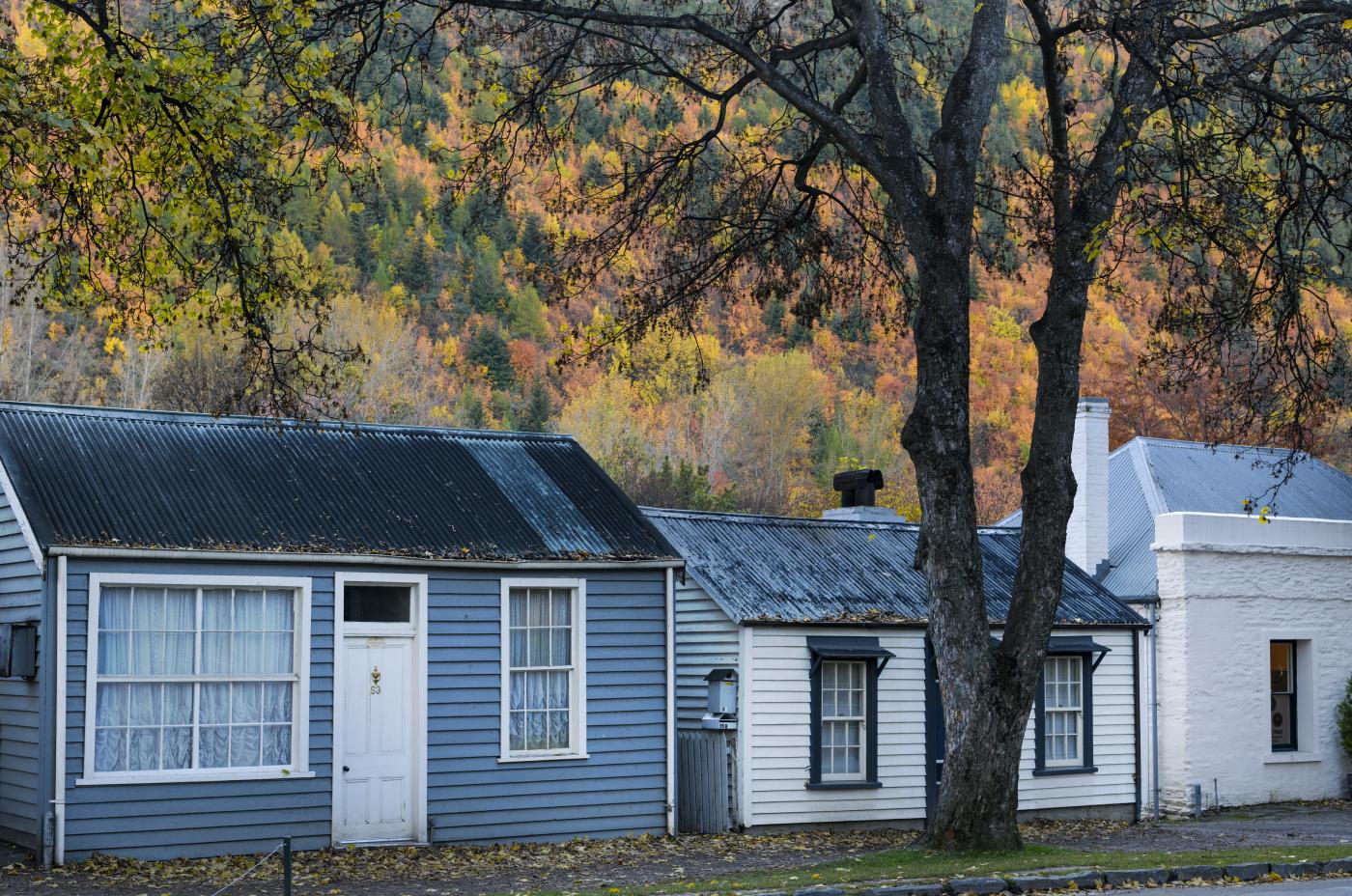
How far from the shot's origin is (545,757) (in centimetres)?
1891

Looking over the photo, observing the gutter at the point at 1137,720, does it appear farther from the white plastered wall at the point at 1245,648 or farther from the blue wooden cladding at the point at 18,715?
the blue wooden cladding at the point at 18,715

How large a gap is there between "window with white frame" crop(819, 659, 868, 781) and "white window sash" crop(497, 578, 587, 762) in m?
3.63

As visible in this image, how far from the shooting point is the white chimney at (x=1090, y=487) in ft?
90.0

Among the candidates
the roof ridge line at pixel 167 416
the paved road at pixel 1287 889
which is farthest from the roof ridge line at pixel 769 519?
the paved road at pixel 1287 889

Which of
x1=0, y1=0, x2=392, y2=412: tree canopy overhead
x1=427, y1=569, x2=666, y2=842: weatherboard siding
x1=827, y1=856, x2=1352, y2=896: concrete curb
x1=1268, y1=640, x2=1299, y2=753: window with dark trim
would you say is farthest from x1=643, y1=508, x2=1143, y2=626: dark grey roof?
x1=0, y1=0, x2=392, y2=412: tree canopy overhead

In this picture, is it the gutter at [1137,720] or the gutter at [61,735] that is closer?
the gutter at [61,735]

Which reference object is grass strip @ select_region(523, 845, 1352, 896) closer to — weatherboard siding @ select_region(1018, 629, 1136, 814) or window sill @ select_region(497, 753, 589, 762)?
window sill @ select_region(497, 753, 589, 762)

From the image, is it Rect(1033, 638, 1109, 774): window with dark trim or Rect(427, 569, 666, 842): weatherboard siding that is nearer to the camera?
Rect(427, 569, 666, 842): weatherboard siding

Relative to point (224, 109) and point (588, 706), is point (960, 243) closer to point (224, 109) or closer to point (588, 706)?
point (588, 706)

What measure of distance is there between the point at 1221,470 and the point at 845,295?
1212 centimetres

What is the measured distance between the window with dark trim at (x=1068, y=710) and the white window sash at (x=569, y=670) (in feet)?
24.6

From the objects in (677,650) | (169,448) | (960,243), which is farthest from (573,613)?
(960,243)

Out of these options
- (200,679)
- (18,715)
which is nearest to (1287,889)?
(200,679)

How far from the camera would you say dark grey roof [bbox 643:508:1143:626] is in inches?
837
